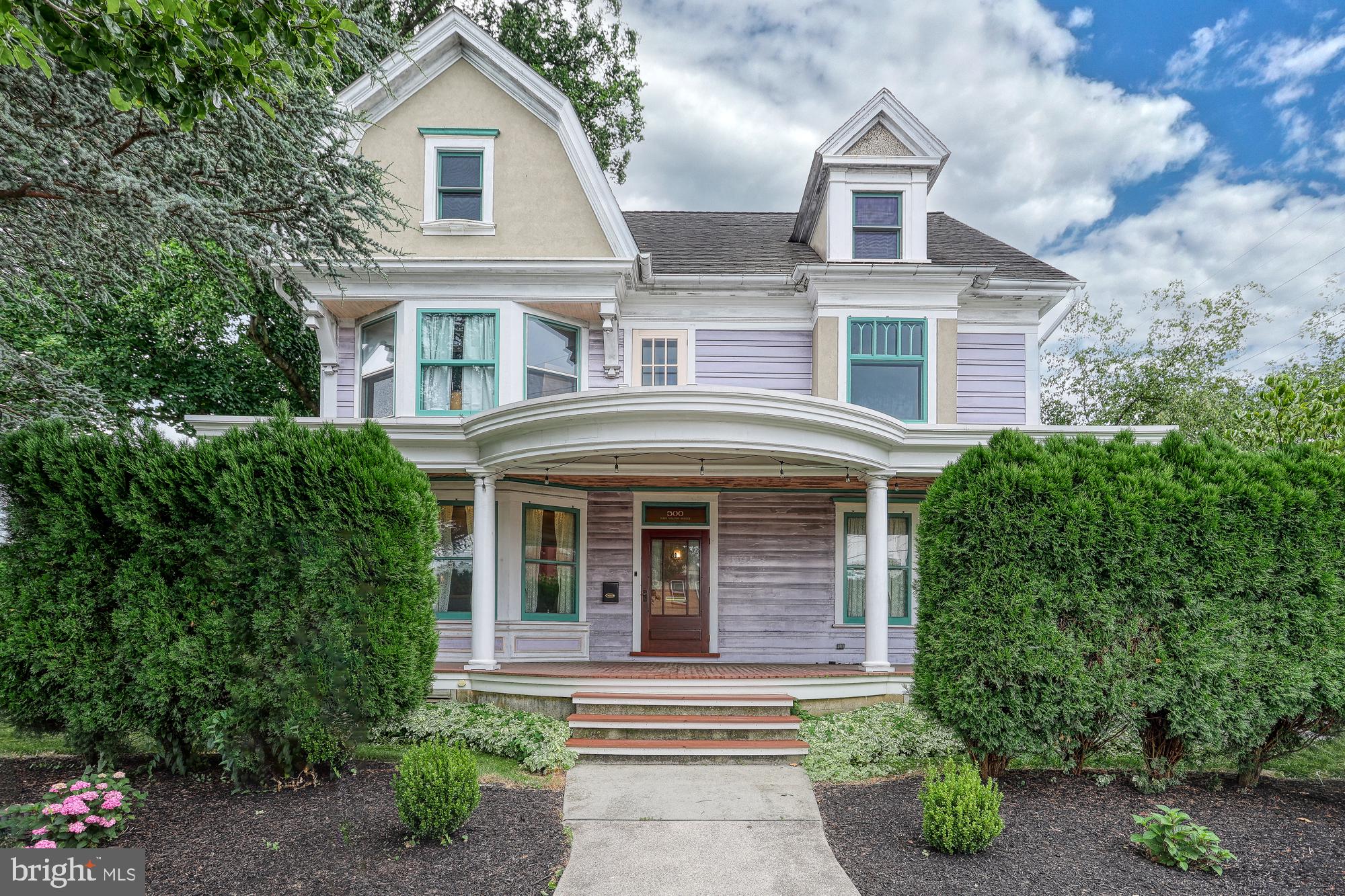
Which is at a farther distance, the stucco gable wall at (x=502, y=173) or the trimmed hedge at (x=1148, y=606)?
the stucco gable wall at (x=502, y=173)

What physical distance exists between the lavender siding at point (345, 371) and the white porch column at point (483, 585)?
2.81m

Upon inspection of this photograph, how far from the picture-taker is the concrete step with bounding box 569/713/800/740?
22.5 feet

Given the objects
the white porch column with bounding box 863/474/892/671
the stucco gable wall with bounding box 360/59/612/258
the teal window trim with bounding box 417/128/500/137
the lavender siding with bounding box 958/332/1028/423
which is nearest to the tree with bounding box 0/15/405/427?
the stucco gable wall with bounding box 360/59/612/258

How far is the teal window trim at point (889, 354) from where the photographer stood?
983cm

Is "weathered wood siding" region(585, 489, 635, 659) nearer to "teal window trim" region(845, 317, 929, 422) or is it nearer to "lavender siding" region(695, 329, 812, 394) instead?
"lavender siding" region(695, 329, 812, 394)

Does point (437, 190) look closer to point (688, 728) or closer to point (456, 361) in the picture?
point (456, 361)

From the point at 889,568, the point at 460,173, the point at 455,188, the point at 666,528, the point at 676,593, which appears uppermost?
the point at 460,173

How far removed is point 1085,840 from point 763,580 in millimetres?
5908

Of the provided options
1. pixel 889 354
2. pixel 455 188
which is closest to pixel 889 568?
pixel 889 354

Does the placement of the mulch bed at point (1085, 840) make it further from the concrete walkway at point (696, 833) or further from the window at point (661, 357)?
the window at point (661, 357)

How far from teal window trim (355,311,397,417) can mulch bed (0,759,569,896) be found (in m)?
5.24

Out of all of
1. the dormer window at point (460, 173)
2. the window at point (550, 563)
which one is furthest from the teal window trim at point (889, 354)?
the dormer window at point (460, 173)

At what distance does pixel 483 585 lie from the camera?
8258 millimetres

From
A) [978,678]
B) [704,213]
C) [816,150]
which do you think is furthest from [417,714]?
[704,213]
